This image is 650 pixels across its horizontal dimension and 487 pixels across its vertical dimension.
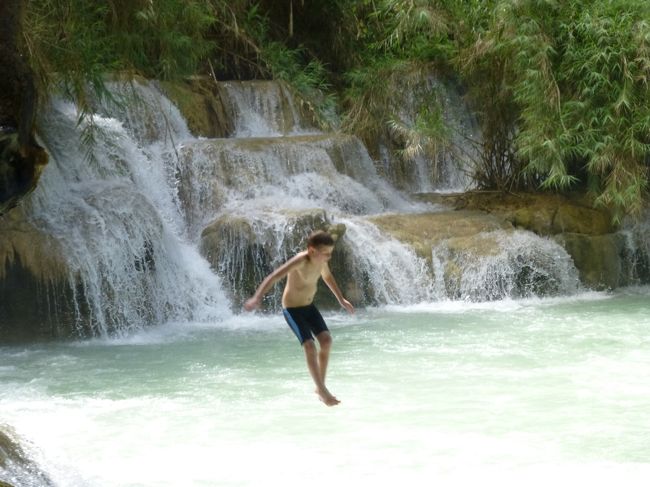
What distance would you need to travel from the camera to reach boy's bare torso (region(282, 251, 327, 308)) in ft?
21.2

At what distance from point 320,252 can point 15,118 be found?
68.3 inches

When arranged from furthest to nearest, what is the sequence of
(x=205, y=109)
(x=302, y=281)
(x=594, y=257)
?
1. (x=205, y=109)
2. (x=594, y=257)
3. (x=302, y=281)

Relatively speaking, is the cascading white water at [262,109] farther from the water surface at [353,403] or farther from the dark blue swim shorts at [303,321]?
the dark blue swim shorts at [303,321]

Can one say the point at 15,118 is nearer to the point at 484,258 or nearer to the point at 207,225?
the point at 207,225

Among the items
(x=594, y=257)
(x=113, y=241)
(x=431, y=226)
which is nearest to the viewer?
(x=113, y=241)

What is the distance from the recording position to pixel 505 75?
1586 centimetres

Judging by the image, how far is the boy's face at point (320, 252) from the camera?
6.36 m

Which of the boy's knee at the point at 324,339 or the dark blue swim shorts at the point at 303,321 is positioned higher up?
the dark blue swim shorts at the point at 303,321

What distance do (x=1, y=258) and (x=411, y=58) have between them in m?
8.07

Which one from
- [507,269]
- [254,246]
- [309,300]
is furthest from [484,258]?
[309,300]

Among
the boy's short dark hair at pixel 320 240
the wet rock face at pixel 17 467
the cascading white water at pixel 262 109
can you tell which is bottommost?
the wet rock face at pixel 17 467

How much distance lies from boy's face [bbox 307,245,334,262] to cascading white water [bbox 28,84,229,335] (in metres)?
6.14

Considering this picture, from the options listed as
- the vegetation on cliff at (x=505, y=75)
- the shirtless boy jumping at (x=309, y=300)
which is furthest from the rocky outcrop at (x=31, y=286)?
the shirtless boy jumping at (x=309, y=300)

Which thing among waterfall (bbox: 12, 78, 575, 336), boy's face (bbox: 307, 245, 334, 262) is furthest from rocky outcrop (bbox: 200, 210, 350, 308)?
boy's face (bbox: 307, 245, 334, 262)
